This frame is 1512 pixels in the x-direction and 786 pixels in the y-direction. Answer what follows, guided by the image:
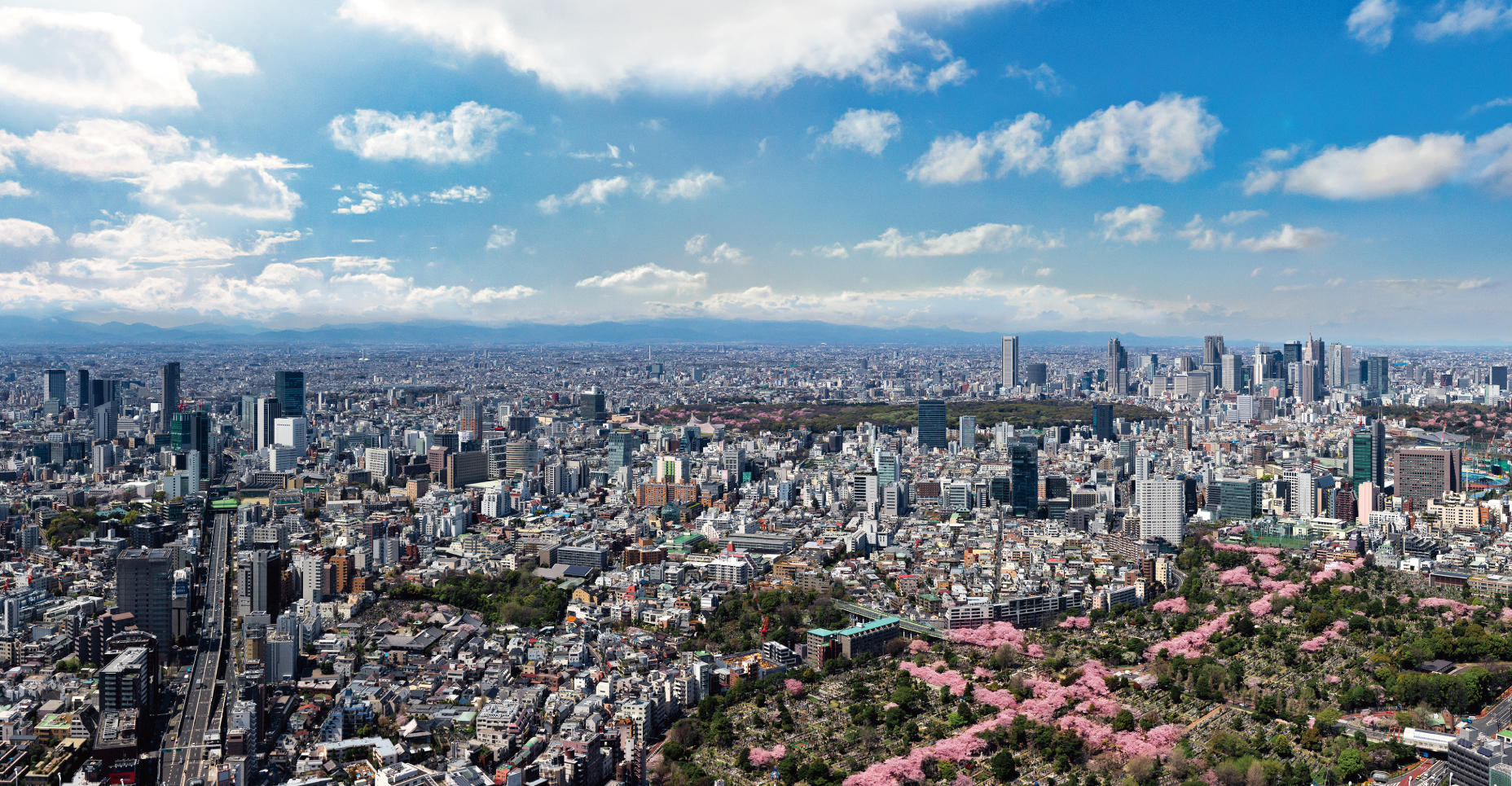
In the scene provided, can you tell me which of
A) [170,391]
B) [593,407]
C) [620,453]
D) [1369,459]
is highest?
[170,391]

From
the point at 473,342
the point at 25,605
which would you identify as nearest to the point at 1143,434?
the point at 25,605

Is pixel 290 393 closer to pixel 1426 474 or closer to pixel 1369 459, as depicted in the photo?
pixel 1369 459

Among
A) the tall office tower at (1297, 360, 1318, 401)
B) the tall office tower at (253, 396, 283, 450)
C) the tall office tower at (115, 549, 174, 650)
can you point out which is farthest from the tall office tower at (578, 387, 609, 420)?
the tall office tower at (1297, 360, 1318, 401)

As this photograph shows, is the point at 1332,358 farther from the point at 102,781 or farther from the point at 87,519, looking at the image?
the point at 102,781

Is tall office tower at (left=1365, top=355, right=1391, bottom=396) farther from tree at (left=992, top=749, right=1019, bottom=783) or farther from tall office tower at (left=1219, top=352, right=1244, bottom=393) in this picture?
tree at (left=992, top=749, right=1019, bottom=783)

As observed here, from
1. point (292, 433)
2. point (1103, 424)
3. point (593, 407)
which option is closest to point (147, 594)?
point (292, 433)

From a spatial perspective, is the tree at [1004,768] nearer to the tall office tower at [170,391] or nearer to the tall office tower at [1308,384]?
the tall office tower at [170,391]

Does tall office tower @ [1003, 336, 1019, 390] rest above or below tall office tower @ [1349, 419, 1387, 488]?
above

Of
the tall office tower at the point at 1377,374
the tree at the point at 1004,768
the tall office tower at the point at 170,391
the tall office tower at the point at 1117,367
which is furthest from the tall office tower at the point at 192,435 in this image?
the tall office tower at the point at 1377,374
